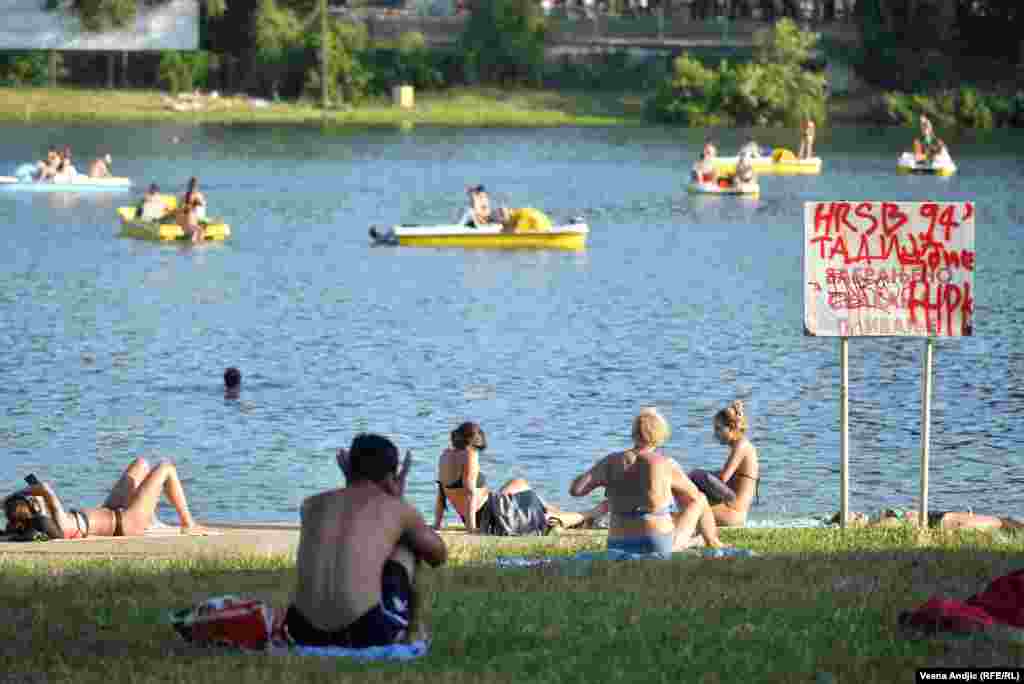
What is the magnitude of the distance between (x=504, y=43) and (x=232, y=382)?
256ft

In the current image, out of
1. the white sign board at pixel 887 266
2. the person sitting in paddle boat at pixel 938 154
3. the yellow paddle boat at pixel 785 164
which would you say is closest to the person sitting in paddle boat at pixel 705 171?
the yellow paddle boat at pixel 785 164

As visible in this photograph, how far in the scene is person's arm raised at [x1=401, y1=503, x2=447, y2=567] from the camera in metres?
9.46

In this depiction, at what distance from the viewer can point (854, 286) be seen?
14.4m

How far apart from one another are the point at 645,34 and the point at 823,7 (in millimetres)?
10972

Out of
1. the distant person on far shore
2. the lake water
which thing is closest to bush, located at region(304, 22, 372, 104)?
the lake water

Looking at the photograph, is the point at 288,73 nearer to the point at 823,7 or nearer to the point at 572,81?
the point at 572,81

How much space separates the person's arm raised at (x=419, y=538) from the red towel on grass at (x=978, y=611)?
2145 millimetres

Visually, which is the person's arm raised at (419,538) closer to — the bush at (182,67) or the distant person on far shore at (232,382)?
the distant person on far shore at (232,382)

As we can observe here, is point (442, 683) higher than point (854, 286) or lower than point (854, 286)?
lower

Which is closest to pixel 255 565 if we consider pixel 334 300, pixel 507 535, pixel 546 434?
pixel 507 535

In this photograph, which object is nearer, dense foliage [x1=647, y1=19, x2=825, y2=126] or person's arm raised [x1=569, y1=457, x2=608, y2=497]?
person's arm raised [x1=569, y1=457, x2=608, y2=497]

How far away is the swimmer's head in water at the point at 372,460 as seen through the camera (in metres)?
9.34

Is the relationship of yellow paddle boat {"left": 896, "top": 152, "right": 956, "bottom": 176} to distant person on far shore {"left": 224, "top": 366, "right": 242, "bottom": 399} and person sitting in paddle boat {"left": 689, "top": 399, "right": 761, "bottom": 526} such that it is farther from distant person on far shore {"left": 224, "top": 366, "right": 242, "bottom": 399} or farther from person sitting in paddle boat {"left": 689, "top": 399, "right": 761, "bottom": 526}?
person sitting in paddle boat {"left": 689, "top": 399, "right": 761, "bottom": 526}

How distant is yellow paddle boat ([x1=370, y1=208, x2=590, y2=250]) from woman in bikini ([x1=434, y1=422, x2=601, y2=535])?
27005 mm
